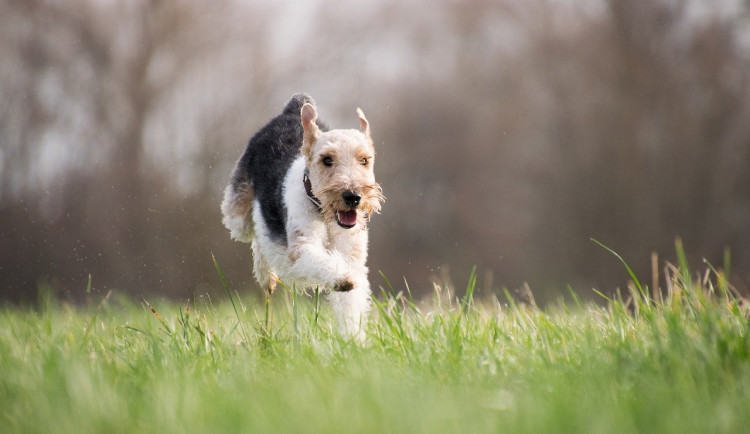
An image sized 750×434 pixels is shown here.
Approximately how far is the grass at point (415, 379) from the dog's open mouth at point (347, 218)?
697 millimetres

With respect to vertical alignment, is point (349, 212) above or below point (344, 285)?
above

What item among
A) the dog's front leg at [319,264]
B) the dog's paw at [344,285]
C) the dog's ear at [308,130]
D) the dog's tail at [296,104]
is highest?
the dog's tail at [296,104]

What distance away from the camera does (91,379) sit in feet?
6.82

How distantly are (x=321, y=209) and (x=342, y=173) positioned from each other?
0.78ft

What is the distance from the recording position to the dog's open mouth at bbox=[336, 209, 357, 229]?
11.3ft

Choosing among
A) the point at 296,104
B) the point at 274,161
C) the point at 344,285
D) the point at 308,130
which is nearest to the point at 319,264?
the point at 344,285

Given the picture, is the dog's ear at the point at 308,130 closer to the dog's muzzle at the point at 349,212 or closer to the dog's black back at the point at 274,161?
the dog's black back at the point at 274,161

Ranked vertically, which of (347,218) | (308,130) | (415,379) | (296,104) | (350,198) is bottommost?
(415,379)

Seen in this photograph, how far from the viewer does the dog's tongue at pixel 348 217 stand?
11.3 feet

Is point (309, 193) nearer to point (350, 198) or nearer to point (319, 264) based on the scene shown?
point (350, 198)

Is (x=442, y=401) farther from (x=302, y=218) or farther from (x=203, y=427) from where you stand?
(x=302, y=218)

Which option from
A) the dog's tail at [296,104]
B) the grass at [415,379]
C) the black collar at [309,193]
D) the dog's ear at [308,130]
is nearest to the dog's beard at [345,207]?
the black collar at [309,193]

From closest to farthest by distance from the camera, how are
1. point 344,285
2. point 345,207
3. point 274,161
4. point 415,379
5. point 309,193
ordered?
point 415,379 → point 344,285 → point 345,207 → point 309,193 → point 274,161

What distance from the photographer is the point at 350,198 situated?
3400 millimetres
